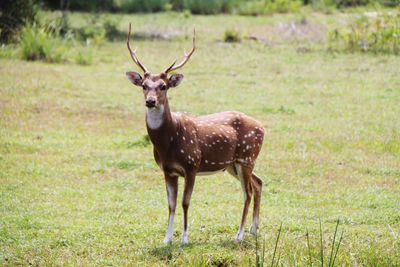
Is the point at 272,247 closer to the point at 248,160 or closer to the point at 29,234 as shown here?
the point at 248,160

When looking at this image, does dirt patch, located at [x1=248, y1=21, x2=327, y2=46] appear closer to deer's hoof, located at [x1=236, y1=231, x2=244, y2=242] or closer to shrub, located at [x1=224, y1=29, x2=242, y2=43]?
shrub, located at [x1=224, y1=29, x2=242, y2=43]

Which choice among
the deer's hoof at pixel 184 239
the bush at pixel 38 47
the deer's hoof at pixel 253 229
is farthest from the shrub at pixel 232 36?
the deer's hoof at pixel 184 239

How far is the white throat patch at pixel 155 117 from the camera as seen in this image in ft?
28.4

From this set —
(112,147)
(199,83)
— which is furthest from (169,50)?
(112,147)

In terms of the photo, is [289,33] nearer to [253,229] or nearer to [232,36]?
[232,36]

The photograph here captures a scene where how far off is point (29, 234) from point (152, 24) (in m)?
21.0

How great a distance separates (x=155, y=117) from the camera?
28.5ft

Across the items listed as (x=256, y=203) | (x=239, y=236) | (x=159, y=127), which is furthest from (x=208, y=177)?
(x=159, y=127)

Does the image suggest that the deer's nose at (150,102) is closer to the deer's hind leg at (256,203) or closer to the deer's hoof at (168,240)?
the deer's hoof at (168,240)

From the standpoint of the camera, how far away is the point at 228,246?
8.84 m

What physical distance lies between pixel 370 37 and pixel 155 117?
664 inches

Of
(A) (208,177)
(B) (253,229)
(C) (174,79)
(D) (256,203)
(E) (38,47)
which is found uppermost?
(C) (174,79)

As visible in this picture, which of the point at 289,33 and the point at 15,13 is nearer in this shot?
the point at 15,13

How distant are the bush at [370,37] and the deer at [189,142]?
15.1 metres
